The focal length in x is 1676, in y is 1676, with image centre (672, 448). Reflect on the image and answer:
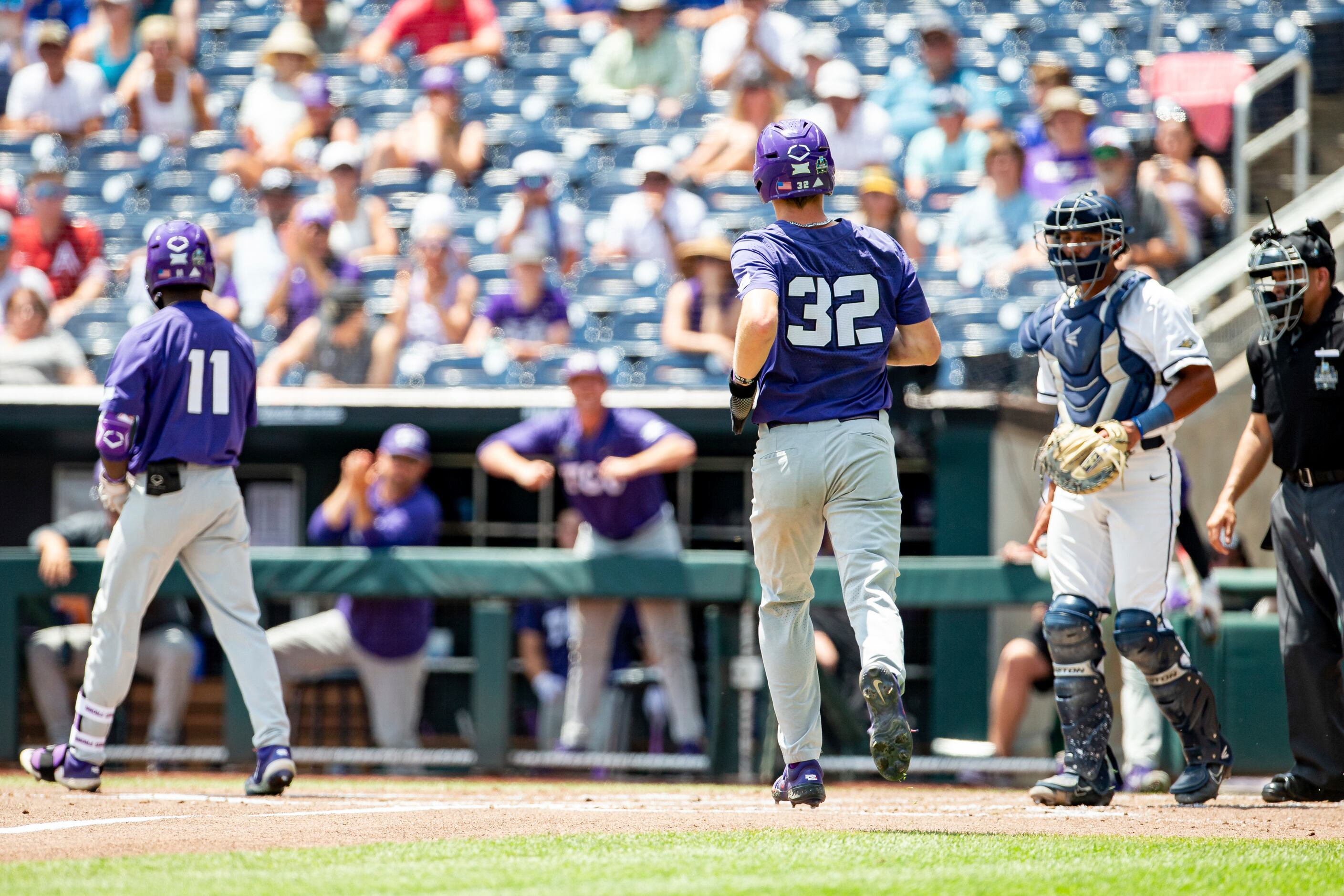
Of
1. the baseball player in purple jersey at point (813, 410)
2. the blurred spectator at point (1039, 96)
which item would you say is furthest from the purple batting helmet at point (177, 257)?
the blurred spectator at point (1039, 96)

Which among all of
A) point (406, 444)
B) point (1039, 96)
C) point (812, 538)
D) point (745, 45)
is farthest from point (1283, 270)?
point (745, 45)

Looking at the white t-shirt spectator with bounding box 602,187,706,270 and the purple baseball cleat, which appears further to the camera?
the white t-shirt spectator with bounding box 602,187,706,270

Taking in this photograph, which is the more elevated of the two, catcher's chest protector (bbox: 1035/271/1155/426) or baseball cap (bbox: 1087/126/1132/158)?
baseball cap (bbox: 1087/126/1132/158)

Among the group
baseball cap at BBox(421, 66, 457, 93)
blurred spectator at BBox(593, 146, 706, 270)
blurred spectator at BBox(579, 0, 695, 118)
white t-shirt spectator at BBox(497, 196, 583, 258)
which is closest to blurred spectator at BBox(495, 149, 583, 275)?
white t-shirt spectator at BBox(497, 196, 583, 258)

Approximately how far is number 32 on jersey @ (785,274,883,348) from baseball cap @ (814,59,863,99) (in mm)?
6455

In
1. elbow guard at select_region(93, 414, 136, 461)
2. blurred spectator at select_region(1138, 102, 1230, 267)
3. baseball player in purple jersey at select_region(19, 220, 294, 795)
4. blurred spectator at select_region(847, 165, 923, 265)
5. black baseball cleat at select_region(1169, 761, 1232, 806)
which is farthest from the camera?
blurred spectator at select_region(1138, 102, 1230, 267)

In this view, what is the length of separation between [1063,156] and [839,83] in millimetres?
1543

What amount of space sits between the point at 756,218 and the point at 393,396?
276 cm

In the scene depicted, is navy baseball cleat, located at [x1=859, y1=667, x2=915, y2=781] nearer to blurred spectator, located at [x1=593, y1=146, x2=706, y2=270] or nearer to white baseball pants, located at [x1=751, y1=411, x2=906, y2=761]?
white baseball pants, located at [x1=751, y1=411, x2=906, y2=761]

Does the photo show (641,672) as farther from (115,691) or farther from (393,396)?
(115,691)

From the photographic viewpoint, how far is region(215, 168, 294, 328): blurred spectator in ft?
34.9

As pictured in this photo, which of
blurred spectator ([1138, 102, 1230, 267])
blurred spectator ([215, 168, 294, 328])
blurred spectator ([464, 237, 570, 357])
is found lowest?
blurred spectator ([464, 237, 570, 357])

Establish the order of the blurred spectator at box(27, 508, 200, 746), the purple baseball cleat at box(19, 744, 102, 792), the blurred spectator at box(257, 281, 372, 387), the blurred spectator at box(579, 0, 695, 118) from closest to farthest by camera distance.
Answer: the purple baseball cleat at box(19, 744, 102, 792) < the blurred spectator at box(27, 508, 200, 746) < the blurred spectator at box(257, 281, 372, 387) < the blurred spectator at box(579, 0, 695, 118)

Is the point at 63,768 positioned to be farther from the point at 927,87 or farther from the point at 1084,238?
the point at 927,87
